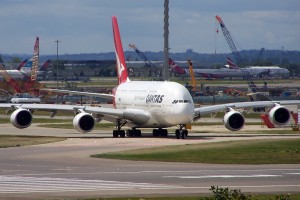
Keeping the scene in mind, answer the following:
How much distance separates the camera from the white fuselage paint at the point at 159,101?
67.8 metres

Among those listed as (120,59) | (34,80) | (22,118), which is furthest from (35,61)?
(22,118)

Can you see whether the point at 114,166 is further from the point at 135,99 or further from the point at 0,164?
the point at 135,99

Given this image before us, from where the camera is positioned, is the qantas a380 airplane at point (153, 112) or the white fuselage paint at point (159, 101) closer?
the white fuselage paint at point (159, 101)

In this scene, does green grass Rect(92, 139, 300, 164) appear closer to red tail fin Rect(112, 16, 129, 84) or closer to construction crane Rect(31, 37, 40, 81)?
red tail fin Rect(112, 16, 129, 84)

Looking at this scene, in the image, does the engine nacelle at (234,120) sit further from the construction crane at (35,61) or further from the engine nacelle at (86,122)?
the construction crane at (35,61)

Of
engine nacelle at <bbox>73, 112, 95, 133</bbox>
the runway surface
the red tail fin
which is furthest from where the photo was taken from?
the red tail fin

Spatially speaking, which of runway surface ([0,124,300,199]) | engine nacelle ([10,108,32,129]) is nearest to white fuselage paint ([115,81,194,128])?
engine nacelle ([10,108,32,129])

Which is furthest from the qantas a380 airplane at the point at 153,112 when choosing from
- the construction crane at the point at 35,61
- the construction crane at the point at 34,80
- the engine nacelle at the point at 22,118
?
the construction crane at the point at 35,61

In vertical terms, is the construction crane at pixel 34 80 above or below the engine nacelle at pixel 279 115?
above

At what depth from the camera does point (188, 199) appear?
112ft

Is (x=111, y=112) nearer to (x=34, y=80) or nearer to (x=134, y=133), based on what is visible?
(x=134, y=133)

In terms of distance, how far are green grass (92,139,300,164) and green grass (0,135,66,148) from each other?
34.3 ft

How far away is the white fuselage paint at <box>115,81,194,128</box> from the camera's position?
6775 cm

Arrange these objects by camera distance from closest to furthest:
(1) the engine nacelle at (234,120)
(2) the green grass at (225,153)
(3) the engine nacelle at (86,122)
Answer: (2) the green grass at (225,153) → (3) the engine nacelle at (86,122) → (1) the engine nacelle at (234,120)
